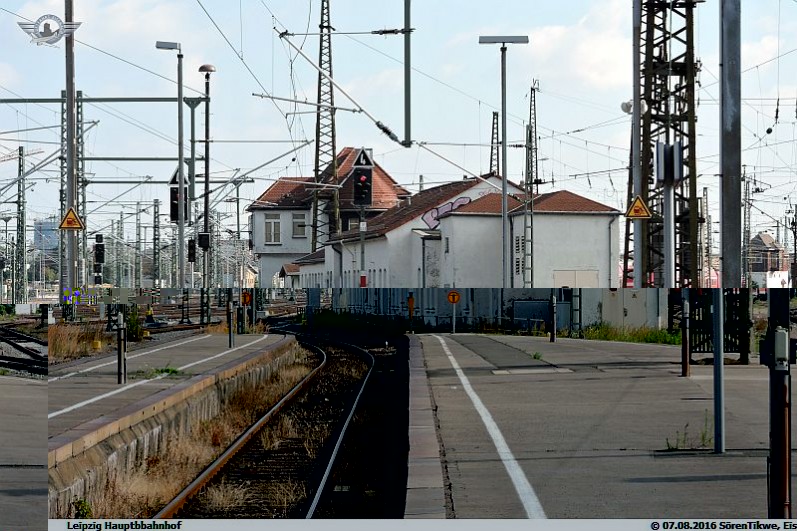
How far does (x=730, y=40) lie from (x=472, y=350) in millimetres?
4097

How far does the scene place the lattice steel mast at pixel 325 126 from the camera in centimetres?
1045

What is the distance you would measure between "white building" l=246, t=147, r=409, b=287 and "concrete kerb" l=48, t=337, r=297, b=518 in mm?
15550

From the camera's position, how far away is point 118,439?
6.01m

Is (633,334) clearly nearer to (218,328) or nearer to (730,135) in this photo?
(218,328)

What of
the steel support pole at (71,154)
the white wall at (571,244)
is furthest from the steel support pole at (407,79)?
the steel support pole at (71,154)

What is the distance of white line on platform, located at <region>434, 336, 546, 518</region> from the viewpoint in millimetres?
5648

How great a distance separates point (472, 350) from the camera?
22.0 ft

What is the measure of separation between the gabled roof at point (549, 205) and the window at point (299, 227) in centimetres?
848

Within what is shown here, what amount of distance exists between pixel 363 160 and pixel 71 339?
1055cm

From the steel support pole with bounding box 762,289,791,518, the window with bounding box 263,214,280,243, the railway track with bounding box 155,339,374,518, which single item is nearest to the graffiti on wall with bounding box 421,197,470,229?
the railway track with bounding box 155,339,374,518

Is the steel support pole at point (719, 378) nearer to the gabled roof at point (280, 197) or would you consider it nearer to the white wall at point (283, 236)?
the white wall at point (283, 236)

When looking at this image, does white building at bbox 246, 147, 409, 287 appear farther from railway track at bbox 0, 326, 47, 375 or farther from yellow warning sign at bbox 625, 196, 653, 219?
railway track at bbox 0, 326, 47, 375

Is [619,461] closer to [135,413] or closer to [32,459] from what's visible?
[135,413]

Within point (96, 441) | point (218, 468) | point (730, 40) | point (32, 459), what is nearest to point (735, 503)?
point (218, 468)
